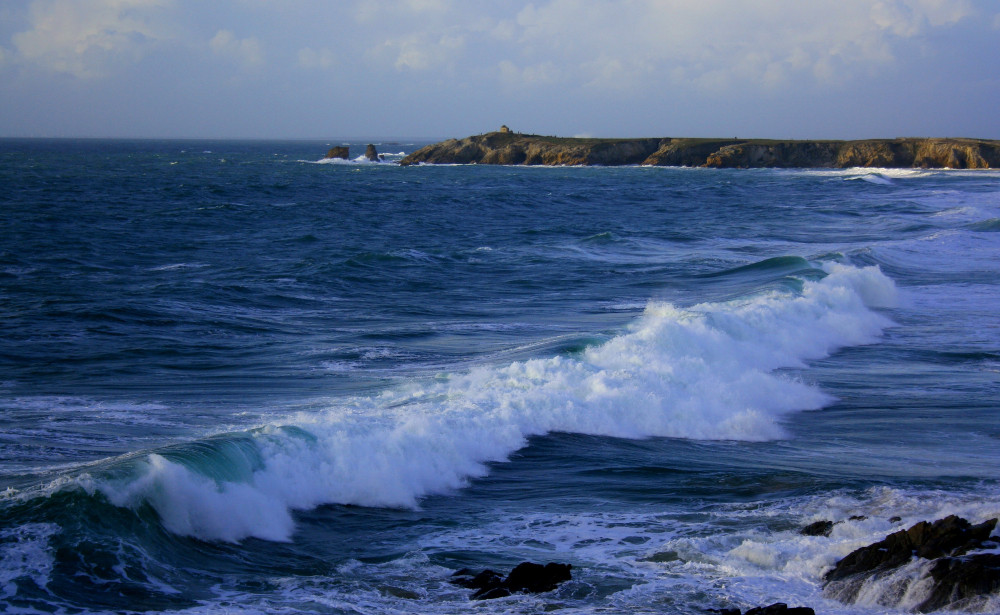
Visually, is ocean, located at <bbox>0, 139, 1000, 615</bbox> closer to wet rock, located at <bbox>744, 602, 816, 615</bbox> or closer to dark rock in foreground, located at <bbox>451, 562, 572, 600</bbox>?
dark rock in foreground, located at <bbox>451, 562, 572, 600</bbox>

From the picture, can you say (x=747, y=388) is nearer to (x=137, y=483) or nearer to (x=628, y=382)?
(x=628, y=382)

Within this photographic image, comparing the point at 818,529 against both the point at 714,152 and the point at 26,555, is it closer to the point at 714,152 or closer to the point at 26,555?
the point at 26,555

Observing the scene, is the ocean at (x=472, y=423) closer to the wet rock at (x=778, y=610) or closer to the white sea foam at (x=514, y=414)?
the white sea foam at (x=514, y=414)

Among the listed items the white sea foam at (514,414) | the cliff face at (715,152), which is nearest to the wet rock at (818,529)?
the white sea foam at (514,414)

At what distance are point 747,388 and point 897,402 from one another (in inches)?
75.4

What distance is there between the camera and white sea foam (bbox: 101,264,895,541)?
310 inches

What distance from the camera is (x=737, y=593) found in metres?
6.28

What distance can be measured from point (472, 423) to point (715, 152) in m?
92.5

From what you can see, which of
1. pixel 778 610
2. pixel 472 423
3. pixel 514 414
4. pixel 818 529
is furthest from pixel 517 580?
pixel 514 414

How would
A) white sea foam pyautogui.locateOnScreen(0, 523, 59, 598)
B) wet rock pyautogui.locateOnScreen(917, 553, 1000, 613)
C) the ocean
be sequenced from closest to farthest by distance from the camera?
wet rock pyautogui.locateOnScreen(917, 553, 1000, 613) < white sea foam pyautogui.locateOnScreen(0, 523, 59, 598) < the ocean

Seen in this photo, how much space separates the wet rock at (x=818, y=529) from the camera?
723cm

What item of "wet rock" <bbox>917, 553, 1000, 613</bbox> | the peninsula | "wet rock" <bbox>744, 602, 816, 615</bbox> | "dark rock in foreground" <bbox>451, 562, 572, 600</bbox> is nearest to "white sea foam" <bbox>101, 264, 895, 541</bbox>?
"dark rock in foreground" <bbox>451, 562, 572, 600</bbox>

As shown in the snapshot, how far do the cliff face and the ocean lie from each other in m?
67.5

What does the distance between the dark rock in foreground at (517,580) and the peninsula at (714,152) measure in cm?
8979
